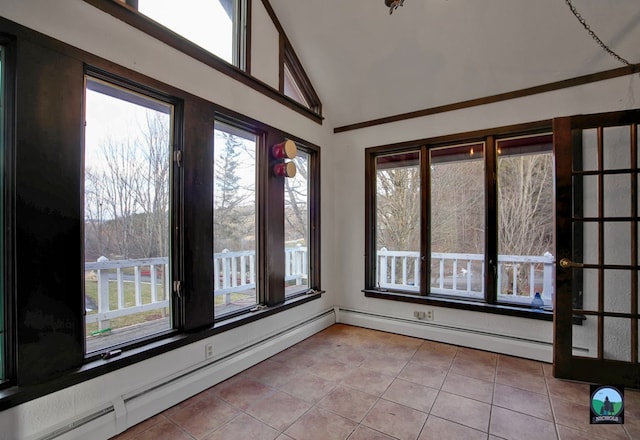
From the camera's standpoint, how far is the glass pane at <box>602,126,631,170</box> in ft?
8.20

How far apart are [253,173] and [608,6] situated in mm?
3180

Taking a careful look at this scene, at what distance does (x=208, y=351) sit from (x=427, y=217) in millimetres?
2642

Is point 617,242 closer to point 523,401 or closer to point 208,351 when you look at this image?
point 523,401

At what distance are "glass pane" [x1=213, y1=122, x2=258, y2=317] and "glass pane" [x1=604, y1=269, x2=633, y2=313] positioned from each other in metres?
3.12

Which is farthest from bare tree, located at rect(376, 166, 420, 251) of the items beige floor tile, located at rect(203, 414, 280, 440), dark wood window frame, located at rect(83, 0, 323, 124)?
beige floor tile, located at rect(203, 414, 280, 440)

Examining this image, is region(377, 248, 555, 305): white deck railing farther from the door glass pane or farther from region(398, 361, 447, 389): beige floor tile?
region(398, 361, 447, 389): beige floor tile

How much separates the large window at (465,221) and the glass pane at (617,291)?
1.61 ft

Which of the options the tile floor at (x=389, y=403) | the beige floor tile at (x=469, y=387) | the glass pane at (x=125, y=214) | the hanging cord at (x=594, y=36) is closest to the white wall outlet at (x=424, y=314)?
the tile floor at (x=389, y=403)

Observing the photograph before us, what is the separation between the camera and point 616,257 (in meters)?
2.50

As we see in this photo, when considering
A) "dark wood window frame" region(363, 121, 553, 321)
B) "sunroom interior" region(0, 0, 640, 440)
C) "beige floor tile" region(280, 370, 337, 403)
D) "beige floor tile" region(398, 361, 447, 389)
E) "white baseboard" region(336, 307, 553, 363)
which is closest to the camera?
"sunroom interior" region(0, 0, 640, 440)

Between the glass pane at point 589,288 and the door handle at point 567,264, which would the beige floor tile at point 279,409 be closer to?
the door handle at point 567,264

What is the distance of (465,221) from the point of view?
334cm

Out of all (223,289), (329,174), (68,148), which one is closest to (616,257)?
(329,174)

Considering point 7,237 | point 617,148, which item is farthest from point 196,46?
point 617,148
